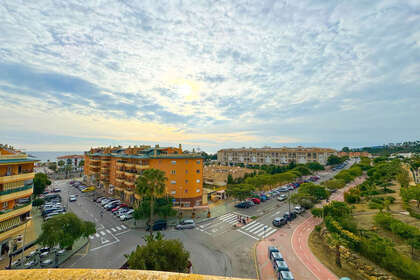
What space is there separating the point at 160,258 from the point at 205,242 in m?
14.1

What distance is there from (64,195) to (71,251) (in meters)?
43.1

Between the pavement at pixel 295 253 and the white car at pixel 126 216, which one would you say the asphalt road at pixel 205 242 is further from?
the pavement at pixel 295 253

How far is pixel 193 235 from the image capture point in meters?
32.2

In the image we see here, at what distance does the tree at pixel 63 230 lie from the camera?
900 inches

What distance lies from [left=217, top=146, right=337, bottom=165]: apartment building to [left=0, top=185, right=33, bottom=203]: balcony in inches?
5255

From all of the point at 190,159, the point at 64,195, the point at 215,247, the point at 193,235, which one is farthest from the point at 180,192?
the point at 64,195

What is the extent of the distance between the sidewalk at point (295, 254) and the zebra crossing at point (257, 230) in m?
1.23

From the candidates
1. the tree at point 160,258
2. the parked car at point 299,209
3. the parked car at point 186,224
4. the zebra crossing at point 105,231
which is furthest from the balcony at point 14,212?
the parked car at point 299,209

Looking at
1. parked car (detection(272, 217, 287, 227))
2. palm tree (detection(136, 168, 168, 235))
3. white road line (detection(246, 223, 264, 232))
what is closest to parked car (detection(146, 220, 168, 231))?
palm tree (detection(136, 168, 168, 235))

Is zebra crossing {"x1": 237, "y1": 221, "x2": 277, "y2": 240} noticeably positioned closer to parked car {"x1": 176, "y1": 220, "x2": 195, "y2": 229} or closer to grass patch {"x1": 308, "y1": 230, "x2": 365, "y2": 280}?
grass patch {"x1": 308, "y1": 230, "x2": 365, "y2": 280}

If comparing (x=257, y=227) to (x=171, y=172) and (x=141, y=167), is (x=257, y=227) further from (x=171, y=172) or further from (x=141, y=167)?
(x=141, y=167)

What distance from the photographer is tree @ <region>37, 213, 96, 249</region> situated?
2286 cm

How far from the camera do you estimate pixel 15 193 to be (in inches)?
969

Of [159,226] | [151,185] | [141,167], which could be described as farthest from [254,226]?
[141,167]
